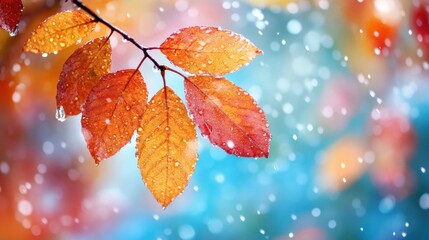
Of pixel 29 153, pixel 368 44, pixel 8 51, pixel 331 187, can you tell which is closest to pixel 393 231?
pixel 331 187

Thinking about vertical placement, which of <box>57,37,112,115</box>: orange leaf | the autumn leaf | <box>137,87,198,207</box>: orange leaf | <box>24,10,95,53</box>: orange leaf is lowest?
<box>137,87,198,207</box>: orange leaf

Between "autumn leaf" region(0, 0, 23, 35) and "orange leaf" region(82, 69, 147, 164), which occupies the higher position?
"autumn leaf" region(0, 0, 23, 35)

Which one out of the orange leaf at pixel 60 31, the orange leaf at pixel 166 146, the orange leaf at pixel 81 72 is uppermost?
the orange leaf at pixel 60 31

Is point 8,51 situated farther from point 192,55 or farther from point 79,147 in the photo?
point 192,55
